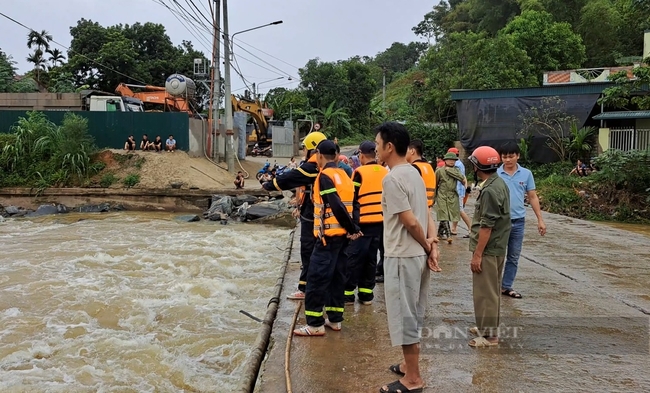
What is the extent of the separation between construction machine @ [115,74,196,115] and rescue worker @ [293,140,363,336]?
20543 millimetres

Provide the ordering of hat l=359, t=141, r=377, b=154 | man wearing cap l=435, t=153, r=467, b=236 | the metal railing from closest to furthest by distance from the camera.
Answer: hat l=359, t=141, r=377, b=154
man wearing cap l=435, t=153, r=467, b=236
the metal railing

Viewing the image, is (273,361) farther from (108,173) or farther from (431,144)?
(431,144)

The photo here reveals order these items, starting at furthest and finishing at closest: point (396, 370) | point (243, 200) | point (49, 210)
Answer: point (243, 200) < point (49, 210) < point (396, 370)

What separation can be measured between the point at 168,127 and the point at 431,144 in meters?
12.9

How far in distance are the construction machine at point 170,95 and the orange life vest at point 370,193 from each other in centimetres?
2016

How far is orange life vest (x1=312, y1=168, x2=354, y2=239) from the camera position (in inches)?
178

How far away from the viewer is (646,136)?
1855 cm

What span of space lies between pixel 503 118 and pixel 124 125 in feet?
52.8

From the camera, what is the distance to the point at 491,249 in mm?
4129

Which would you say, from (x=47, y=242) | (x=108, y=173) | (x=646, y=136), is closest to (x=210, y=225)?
(x=47, y=242)

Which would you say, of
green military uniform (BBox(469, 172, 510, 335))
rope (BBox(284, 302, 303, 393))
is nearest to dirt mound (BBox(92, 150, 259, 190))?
rope (BBox(284, 302, 303, 393))

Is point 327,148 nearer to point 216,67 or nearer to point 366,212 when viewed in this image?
point 366,212

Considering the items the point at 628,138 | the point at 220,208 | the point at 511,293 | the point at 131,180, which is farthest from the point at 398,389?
the point at 628,138

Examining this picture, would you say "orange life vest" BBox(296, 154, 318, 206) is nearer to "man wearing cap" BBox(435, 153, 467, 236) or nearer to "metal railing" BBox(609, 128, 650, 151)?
"man wearing cap" BBox(435, 153, 467, 236)
